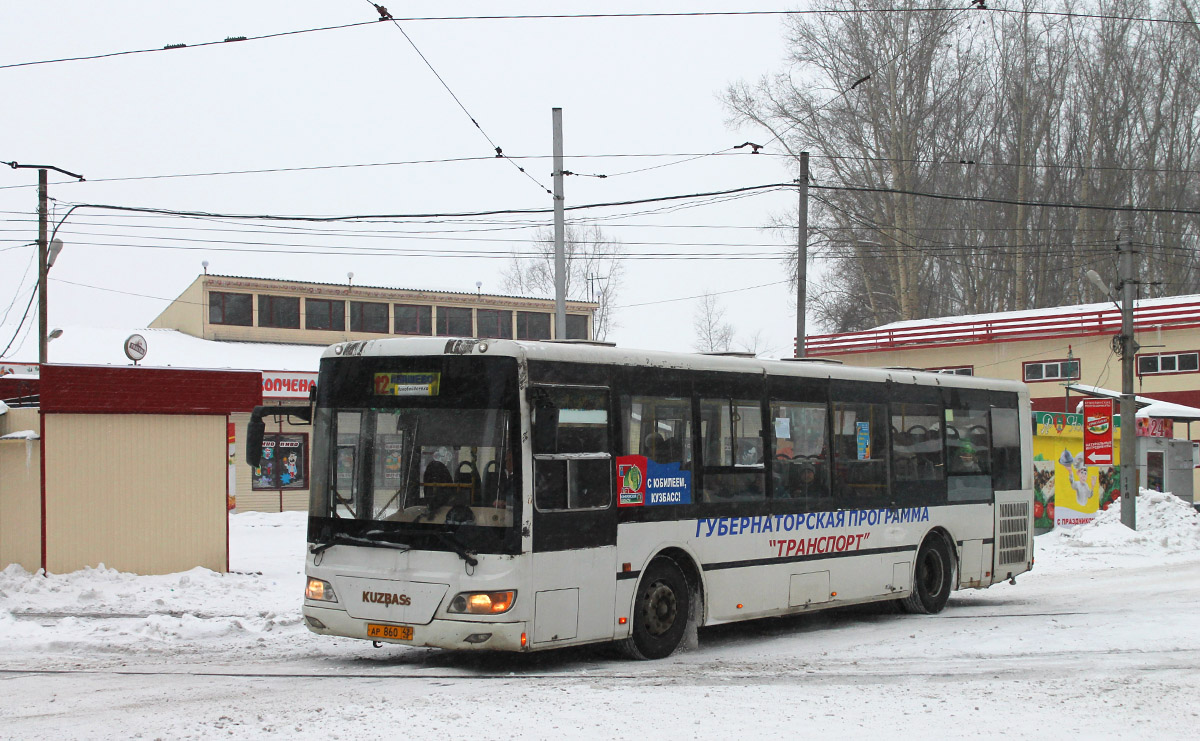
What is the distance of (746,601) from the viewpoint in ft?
37.1

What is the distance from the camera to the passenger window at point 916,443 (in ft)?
44.0

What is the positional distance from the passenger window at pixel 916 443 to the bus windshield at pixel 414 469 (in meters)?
5.81

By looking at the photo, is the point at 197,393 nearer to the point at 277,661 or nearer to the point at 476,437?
the point at 277,661

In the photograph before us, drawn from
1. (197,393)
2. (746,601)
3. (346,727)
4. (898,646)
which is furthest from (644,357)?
(197,393)

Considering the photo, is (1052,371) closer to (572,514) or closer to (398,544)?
(572,514)

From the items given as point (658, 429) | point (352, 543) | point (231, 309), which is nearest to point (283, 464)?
point (231, 309)

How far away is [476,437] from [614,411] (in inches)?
54.2

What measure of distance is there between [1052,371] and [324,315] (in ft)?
87.3

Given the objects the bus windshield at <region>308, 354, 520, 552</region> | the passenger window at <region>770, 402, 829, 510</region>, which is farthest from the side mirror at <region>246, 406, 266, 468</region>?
the passenger window at <region>770, 402, 829, 510</region>

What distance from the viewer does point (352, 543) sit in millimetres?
9641

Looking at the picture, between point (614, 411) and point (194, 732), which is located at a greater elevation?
point (614, 411)

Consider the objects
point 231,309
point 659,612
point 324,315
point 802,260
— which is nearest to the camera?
point 659,612

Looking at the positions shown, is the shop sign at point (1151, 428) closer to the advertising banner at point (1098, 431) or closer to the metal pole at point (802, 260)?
the advertising banner at point (1098, 431)

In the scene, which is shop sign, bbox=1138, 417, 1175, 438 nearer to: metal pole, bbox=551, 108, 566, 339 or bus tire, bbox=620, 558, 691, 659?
metal pole, bbox=551, 108, 566, 339
